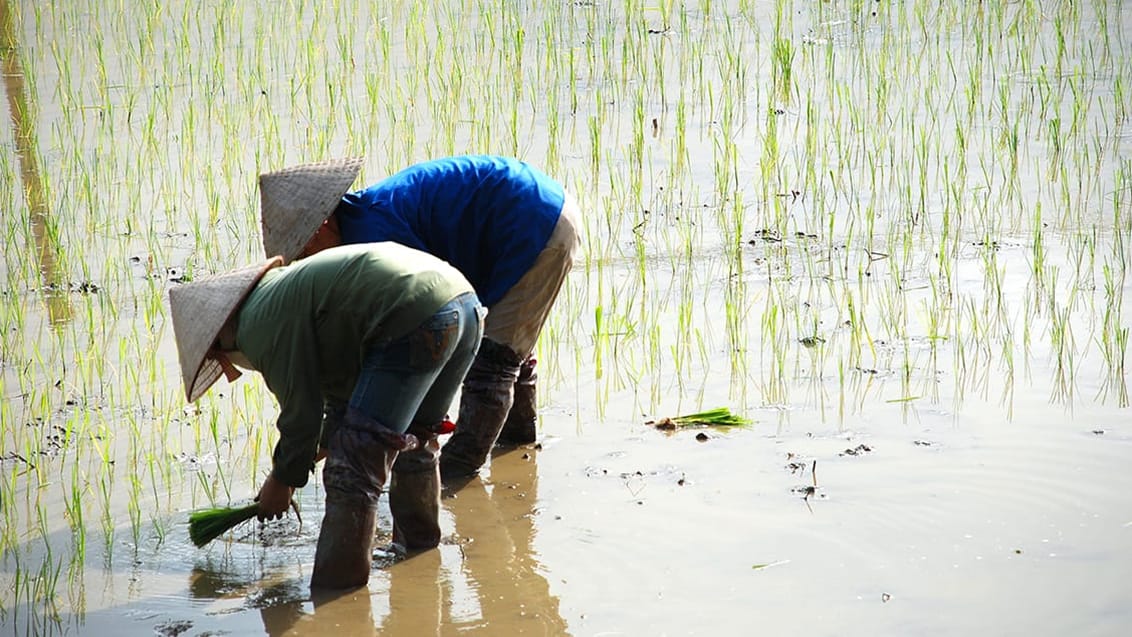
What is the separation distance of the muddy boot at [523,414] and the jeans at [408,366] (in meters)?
1.03

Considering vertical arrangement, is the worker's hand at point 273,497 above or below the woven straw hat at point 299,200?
below

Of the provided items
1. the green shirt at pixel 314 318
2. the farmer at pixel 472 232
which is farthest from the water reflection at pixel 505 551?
the green shirt at pixel 314 318

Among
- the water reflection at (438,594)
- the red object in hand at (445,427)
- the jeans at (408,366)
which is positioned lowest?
the water reflection at (438,594)

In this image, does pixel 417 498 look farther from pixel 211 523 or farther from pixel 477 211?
pixel 477 211

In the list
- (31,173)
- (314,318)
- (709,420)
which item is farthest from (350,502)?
(31,173)

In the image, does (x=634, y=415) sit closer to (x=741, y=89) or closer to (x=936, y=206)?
(x=936, y=206)

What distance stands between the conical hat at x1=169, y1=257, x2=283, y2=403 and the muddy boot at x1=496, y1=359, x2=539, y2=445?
1235 millimetres

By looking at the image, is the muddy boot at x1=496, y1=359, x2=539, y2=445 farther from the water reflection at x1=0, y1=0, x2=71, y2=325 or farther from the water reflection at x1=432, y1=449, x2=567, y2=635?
the water reflection at x1=0, y1=0, x2=71, y2=325

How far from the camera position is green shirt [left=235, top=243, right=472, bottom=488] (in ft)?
10.1

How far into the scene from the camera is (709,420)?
13.9ft

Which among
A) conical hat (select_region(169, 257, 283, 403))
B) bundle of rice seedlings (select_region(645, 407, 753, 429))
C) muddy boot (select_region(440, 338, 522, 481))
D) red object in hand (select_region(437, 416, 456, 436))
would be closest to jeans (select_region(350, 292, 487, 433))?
red object in hand (select_region(437, 416, 456, 436))

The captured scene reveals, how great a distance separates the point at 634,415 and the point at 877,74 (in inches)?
138

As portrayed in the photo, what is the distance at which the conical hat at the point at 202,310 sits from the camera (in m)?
3.10

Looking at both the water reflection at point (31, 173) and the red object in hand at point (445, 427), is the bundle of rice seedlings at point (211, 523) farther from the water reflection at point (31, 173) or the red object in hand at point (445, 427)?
the water reflection at point (31, 173)
